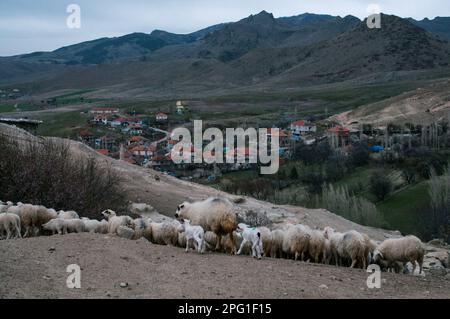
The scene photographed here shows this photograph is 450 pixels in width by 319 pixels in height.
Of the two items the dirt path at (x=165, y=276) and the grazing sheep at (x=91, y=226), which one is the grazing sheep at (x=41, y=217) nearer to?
the grazing sheep at (x=91, y=226)

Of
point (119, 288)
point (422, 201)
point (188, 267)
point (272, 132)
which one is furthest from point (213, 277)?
point (272, 132)

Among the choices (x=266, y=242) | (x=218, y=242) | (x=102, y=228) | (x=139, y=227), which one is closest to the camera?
(x=218, y=242)

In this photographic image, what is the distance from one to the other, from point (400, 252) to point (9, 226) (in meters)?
8.26

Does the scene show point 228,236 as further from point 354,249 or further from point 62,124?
point 62,124

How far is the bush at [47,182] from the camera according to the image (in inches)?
A: 662

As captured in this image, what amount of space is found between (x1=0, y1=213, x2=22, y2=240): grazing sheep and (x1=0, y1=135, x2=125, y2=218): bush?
13.2 feet

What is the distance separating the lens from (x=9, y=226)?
40.9 feet

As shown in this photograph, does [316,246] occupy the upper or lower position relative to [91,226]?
lower

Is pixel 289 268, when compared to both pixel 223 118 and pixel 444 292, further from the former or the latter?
pixel 223 118

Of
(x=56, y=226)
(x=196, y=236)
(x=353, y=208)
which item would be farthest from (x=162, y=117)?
(x=196, y=236)

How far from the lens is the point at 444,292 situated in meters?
9.48

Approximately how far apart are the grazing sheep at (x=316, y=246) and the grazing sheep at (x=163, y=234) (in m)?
2.94

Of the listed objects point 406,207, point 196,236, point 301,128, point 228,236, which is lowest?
point 406,207
